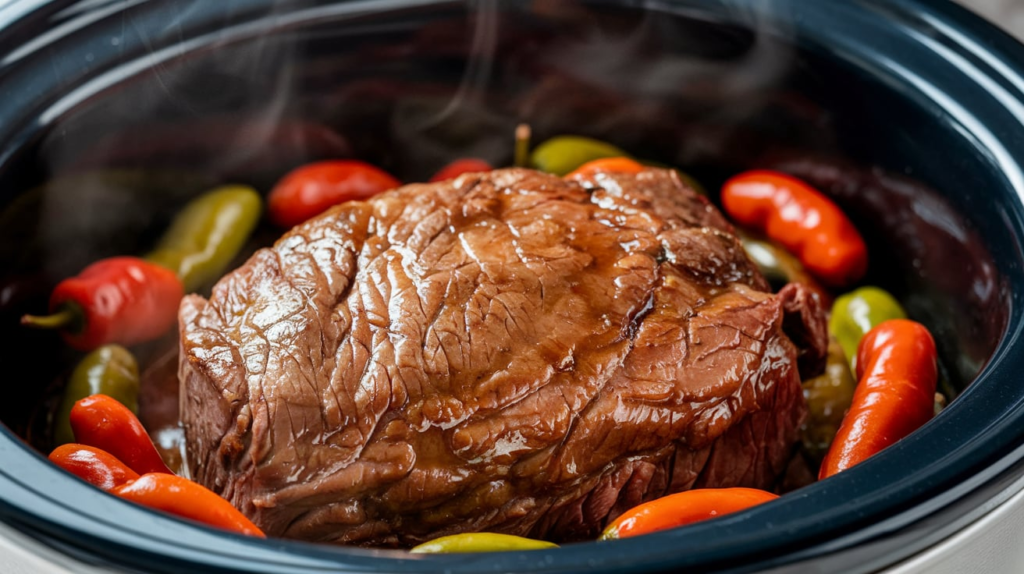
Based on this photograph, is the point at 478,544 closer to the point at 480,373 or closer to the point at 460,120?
the point at 480,373

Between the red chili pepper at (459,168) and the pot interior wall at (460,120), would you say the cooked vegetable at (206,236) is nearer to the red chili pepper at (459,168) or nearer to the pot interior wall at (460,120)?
the pot interior wall at (460,120)

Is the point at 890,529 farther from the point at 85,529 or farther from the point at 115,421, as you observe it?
the point at 115,421

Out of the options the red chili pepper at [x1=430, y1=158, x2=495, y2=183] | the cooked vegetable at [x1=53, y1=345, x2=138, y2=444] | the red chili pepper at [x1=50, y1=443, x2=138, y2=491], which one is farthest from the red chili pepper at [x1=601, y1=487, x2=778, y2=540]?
the red chili pepper at [x1=430, y1=158, x2=495, y2=183]

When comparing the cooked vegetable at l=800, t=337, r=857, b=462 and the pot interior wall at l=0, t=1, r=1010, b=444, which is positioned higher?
the pot interior wall at l=0, t=1, r=1010, b=444

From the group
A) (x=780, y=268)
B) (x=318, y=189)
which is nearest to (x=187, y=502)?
(x=318, y=189)

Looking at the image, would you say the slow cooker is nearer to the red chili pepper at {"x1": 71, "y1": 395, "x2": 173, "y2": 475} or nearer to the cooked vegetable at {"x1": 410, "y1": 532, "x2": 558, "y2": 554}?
the red chili pepper at {"x1": 71, "y1": 395, "x2": 173, "y2": 475}

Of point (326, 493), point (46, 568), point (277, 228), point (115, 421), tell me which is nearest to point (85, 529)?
point (46, 568)

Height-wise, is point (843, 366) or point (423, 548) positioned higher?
point (423, 548)
